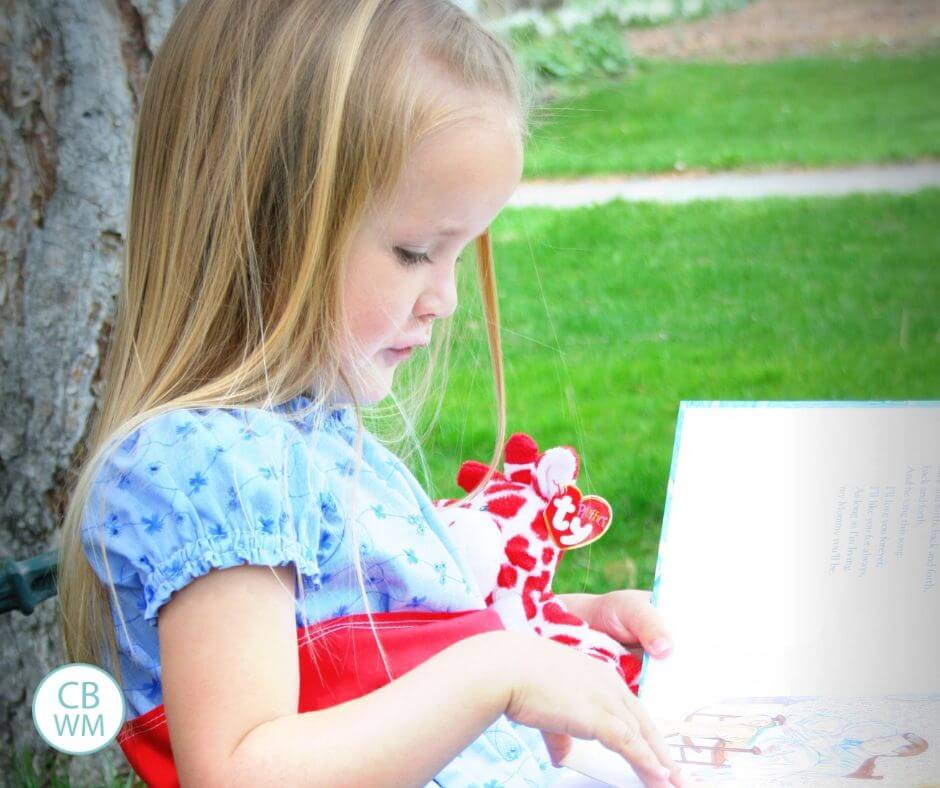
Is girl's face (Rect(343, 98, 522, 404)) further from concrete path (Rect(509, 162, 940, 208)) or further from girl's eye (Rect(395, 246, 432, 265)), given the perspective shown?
concrete path (Rect(509, 162, 940, 208))

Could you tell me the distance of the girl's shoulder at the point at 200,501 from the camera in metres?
0.87

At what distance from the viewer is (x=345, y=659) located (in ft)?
3.12

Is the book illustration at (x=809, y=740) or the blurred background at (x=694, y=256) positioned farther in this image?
the blurred background at (x=694, y=256)

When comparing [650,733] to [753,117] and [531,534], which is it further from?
[753,117]

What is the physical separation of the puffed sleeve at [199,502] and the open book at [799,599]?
28cm

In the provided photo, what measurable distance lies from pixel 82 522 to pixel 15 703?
1.93ft

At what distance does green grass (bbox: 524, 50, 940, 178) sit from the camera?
4.48 meters

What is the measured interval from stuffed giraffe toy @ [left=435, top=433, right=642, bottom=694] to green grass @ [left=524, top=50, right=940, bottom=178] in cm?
273

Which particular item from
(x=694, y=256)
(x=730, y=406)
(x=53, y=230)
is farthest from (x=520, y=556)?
(x=694, y=256)

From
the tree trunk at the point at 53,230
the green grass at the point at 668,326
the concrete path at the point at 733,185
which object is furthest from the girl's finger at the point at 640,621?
the concrete path at the point at 733,185

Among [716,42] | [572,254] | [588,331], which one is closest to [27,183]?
[588,331]

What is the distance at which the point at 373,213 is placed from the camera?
3.16 ft

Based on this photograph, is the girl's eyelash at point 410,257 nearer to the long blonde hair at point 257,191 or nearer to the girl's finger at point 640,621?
the long blonde hair at point 257,191

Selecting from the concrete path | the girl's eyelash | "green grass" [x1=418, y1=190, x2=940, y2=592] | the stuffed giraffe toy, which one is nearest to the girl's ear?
the stuffed giraffe toy
